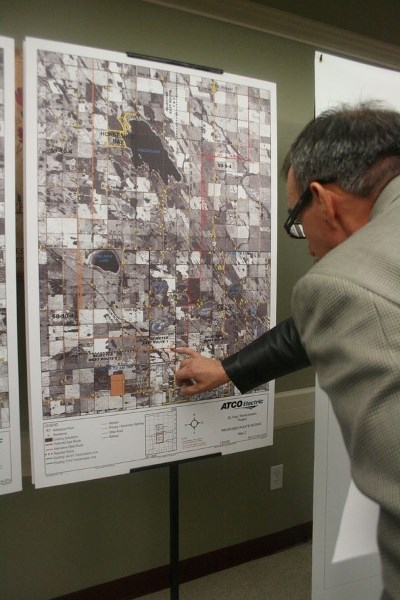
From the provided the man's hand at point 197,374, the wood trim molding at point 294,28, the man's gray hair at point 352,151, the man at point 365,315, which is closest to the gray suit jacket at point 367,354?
the man at point 365,315

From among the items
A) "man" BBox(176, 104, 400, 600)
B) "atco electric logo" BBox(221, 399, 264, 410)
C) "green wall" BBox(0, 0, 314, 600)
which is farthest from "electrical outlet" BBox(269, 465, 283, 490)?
"man" BBox(176, 104, 400, 600)

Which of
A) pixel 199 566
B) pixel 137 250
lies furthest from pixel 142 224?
pixel 199 566

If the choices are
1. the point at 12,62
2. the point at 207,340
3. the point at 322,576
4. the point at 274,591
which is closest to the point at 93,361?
the point at 207,340

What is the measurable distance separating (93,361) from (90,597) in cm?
115

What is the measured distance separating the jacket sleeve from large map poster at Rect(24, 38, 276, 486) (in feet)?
0.17

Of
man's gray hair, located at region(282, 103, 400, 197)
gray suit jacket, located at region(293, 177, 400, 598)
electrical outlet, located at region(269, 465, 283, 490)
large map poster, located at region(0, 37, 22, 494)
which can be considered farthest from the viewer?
electrical outlet, located at region(269, 465, 283, 490)

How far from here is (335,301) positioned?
1.84 ft

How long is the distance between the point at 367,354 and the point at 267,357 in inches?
32.5

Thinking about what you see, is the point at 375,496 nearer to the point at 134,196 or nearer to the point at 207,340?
the point at 207,340

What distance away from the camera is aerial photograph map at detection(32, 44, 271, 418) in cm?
114

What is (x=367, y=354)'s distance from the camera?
52 cm

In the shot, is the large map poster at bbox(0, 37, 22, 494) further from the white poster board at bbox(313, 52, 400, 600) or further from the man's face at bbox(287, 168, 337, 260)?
the white poster board at bbox(313, 52, 400, 600)

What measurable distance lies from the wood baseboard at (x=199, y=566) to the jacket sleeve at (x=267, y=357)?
1061 millimetres

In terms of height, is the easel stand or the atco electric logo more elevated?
the atco electric logo
